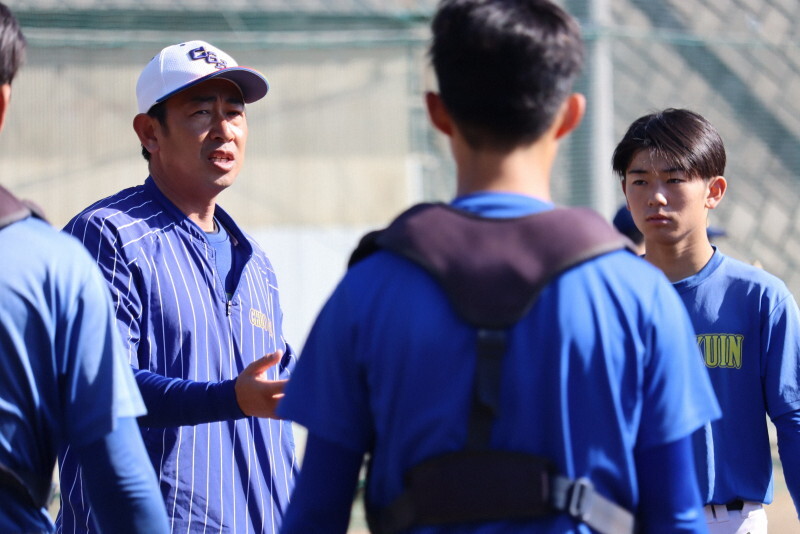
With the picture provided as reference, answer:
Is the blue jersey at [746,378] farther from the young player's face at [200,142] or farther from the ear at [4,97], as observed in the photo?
the ear at [4,97]

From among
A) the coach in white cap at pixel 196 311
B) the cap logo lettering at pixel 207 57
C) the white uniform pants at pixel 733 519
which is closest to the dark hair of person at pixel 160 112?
the coach in white cap at pixel 196 311

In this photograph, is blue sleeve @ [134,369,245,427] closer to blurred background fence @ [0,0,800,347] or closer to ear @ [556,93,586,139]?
ear @ [556,93,586,139]

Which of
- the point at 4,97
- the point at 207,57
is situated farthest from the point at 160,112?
the point at 4,97

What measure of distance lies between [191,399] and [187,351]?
0.71 ft

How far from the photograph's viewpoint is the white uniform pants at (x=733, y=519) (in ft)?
9.16

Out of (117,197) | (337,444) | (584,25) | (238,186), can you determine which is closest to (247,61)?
(238,186)

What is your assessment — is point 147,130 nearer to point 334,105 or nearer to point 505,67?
point 505,67

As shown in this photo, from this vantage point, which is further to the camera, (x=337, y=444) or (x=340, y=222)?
(x=340, y=222)

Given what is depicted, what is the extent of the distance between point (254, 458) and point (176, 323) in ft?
1.29

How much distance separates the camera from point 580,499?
1473 mm

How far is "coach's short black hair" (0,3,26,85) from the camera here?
1.74 metres

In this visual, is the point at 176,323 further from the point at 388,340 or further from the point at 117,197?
the point at 388,340

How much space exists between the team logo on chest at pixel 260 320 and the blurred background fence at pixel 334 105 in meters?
4.02

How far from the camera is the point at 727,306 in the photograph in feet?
9.41
